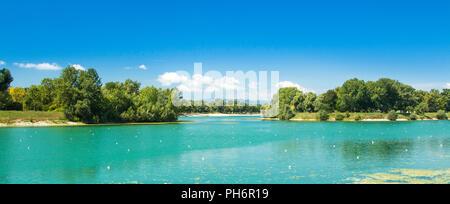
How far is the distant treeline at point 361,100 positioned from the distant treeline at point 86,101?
53829 mm

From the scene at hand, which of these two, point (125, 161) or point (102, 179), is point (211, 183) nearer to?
point (102, 179)

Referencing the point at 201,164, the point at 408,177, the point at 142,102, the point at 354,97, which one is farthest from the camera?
the point at 354,97

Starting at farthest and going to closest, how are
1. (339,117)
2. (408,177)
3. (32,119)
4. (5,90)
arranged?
1. (339,117)
2. (5,90)
3. (32,119)
4. (408,177)

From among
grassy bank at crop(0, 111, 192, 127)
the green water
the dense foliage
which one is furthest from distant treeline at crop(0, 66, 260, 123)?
the green water

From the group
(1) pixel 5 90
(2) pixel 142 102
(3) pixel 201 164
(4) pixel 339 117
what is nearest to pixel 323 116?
(4) pixel 339 117

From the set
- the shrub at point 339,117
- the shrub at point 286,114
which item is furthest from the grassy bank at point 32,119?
the shrub at point 339,117

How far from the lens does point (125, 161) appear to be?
83.0 ft

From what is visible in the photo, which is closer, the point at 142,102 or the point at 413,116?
the point at 142,102

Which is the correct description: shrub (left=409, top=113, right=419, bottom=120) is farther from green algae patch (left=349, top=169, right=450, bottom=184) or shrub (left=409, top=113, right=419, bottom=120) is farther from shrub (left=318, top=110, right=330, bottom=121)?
green algae patch (left=349, top=169, right=450, bottom=184)

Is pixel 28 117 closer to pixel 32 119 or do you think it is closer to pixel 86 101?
pixel 32 119

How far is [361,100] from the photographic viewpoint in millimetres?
128250

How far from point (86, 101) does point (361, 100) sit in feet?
334

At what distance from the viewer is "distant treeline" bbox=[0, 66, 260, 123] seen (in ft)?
266

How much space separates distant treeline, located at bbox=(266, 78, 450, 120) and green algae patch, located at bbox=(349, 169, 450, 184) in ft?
338
